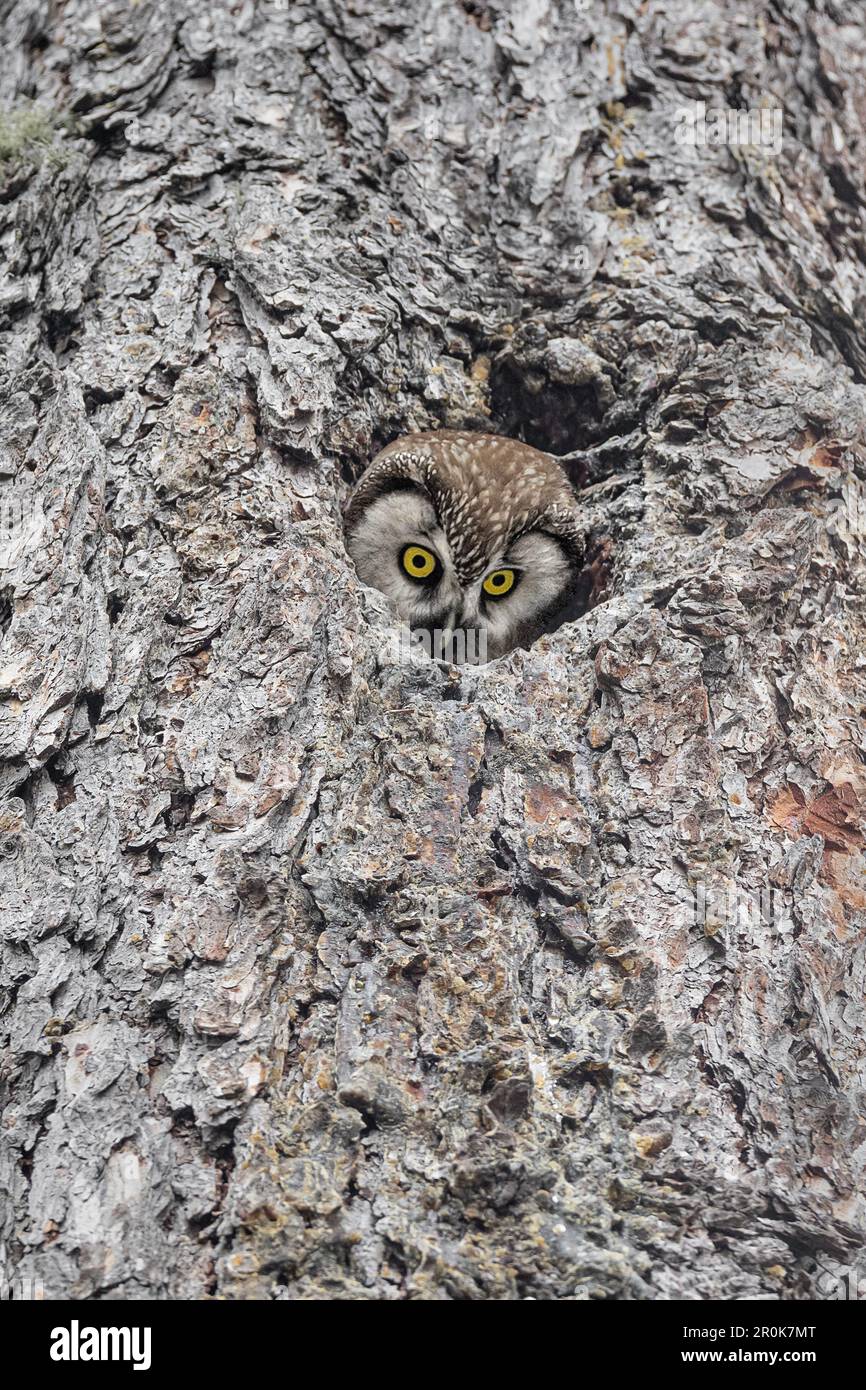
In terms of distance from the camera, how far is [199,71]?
9.00ft

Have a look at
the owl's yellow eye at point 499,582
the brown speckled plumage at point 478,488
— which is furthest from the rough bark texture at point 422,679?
the owl's yellow eye at point 499,582

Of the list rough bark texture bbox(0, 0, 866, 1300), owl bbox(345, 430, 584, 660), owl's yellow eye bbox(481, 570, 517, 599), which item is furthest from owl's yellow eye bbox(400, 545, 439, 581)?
rough bark texture bbox(0, 0, 866, 1300)

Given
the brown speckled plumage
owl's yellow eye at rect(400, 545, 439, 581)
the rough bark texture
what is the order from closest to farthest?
the rough bark texture < the brown speckled plumage < owl's yellow eye at rect(400, 545, 439, 581)

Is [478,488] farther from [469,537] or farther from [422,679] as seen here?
[422,679]

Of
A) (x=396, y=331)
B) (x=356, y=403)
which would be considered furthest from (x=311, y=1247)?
(x=396, y=331)

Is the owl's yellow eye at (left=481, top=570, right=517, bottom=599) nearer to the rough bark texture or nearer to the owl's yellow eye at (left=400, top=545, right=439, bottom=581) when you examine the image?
the owl's yellow eye at (left=400, top=545, right=439, bottom=581)

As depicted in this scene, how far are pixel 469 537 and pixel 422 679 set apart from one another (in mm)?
874

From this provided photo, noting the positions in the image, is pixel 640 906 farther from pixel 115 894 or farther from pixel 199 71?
pixel 199 71

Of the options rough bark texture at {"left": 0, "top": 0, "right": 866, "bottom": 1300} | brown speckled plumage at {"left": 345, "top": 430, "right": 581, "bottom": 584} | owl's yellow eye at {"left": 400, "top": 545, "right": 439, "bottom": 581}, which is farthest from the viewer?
owl's yellow eye at {"left": 400, "top": 545, "right": 439, "bottom": 581}

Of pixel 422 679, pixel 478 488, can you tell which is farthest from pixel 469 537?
pixel 422 679

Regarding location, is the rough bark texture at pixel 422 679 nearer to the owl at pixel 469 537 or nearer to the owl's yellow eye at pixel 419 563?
the owl at pixel 469 537

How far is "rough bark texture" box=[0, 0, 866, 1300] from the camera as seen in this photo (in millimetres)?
1740

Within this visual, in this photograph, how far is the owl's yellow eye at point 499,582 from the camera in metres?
3.05

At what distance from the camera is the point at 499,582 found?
10.1 ft
